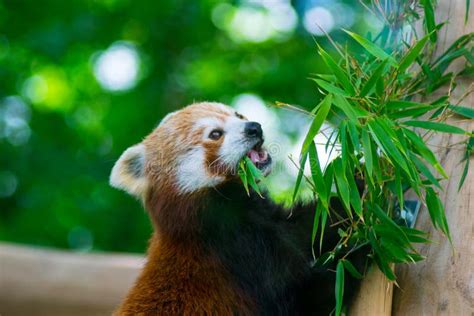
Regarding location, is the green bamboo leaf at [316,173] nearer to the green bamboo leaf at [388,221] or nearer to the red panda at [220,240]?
the green bamboo leaf at [388,221]

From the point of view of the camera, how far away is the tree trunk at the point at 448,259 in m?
2.92

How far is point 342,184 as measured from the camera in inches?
109

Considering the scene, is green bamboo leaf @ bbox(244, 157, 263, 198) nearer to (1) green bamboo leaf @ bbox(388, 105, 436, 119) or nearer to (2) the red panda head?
(2) the red panda head

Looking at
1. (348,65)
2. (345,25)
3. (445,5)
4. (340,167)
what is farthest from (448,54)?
(345,25)

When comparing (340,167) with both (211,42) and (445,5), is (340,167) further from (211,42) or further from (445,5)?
(211,42)

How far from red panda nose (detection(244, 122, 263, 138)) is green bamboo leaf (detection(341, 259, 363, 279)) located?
3.03 feet

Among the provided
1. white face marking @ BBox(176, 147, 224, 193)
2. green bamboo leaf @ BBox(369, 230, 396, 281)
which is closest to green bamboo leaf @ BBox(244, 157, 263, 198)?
white face marking @ BBox(176, 147, 224, 193)

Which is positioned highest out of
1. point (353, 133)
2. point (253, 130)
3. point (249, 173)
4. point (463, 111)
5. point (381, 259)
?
point (463, 111)

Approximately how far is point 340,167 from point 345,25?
20.2 feet

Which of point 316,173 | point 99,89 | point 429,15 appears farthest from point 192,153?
point 99,89

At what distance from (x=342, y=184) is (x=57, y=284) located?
4.79 metres

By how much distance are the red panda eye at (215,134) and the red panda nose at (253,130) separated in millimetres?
223

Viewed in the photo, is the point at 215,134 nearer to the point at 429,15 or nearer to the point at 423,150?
the point at 429,15

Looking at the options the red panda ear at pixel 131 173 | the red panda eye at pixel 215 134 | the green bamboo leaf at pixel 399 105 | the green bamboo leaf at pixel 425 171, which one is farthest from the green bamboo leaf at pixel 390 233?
the red panda ear at pixel 131 173
